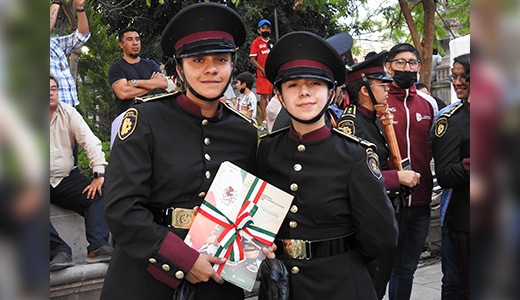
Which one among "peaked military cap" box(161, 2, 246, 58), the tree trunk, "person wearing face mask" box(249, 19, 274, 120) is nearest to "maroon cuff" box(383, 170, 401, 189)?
"peaked military cap" box(161, 2, 246, 58)

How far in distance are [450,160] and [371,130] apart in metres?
0.53

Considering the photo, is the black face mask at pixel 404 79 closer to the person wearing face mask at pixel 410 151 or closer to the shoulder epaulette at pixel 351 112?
the person wearing face mask at pixel 410 151

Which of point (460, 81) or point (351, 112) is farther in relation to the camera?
point (460, 81)

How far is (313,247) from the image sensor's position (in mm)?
2520

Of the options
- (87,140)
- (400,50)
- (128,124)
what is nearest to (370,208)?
(128,124)

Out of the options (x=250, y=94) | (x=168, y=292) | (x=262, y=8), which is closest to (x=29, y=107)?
(x=168, y=292)

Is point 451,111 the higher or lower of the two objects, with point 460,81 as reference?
lower

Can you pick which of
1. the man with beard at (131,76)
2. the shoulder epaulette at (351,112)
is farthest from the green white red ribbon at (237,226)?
the man with beard at (131,76)

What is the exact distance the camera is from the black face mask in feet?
14.1

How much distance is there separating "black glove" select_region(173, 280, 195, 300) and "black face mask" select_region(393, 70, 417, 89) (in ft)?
8.28

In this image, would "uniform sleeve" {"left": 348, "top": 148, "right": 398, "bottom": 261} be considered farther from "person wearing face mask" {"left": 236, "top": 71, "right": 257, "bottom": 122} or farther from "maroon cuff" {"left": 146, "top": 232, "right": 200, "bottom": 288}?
"person wearing face mask" {"left": 236, "top": 71, "right": 257, "bottom": 122}

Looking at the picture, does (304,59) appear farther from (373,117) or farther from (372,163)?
(373,117)

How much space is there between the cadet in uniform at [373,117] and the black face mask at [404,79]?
1.81 feet

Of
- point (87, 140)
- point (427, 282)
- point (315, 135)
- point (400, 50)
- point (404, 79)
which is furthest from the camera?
point (427, 282)
